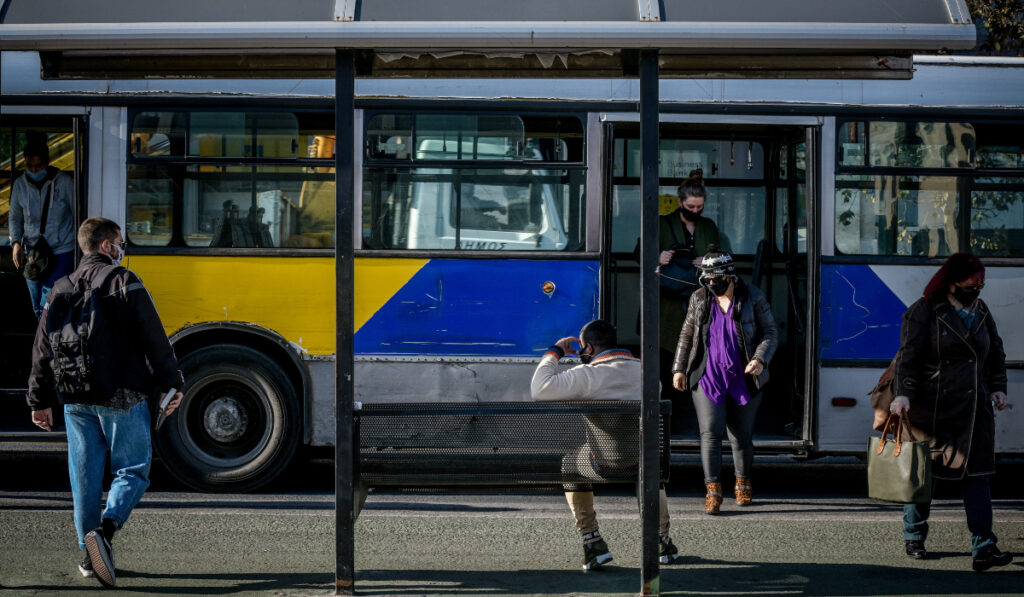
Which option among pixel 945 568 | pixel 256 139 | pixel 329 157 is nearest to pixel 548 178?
pixel 329 157

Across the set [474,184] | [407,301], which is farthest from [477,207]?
[407,301]

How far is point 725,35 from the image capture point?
4.90 metres

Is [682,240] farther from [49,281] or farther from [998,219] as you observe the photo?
[49,281]

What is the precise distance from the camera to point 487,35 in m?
4.90

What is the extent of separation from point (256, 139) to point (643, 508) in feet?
14.2

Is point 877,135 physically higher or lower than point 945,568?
higher

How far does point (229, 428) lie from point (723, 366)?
354 centimetres

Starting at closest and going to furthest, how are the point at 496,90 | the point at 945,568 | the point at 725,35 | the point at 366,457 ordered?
the point at 725,35, the point at 366,457, the point at 945,568, the point at 496,90

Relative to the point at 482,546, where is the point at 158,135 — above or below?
above

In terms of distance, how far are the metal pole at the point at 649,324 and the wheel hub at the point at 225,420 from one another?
12.9ft

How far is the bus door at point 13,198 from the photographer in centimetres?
811

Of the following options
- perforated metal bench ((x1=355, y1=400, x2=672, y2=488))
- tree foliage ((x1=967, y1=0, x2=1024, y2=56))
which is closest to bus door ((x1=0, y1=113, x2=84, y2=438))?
perforated metal bench ((x1=355, y1=400, x2=672, y2=488))

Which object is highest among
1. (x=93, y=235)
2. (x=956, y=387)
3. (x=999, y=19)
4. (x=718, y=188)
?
(x=999, y=19)

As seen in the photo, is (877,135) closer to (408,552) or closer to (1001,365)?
(1001,365)
